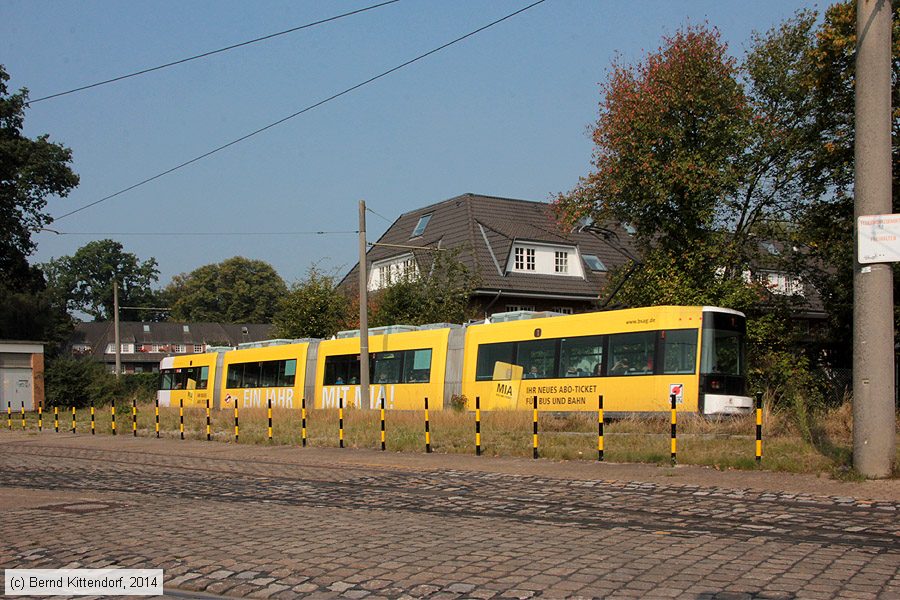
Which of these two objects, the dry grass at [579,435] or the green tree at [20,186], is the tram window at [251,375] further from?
the green tree at [20,186]

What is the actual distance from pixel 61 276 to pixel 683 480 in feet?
395

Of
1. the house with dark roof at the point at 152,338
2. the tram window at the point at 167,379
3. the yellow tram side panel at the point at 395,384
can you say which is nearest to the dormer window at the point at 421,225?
the tram window at the point at 167,379

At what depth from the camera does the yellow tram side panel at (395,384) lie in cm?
2733

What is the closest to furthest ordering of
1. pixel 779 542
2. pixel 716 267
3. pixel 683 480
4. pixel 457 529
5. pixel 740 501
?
pixel 779 542 < pixel 457 529 < pixel 740 501 < pixel 683 480 < pixel 716 267

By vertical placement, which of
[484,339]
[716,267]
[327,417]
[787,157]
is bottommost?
[327,417]

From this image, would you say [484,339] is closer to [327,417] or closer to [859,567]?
[327,417]

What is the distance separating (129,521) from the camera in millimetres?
9219

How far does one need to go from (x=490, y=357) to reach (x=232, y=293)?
303 ft

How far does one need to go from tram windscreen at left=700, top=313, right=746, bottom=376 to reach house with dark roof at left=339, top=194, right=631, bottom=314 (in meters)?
Result: 21.1

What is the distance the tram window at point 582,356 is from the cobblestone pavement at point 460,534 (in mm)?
9188

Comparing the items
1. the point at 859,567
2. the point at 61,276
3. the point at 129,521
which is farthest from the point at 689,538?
the point at 61,276

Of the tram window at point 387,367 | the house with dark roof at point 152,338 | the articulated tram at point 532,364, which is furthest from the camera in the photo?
the house with dark roof at point 152,338

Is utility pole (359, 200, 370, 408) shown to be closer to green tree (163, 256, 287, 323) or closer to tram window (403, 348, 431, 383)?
tram window (403, 348, 431, 383)

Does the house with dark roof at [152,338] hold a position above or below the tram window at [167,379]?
above
